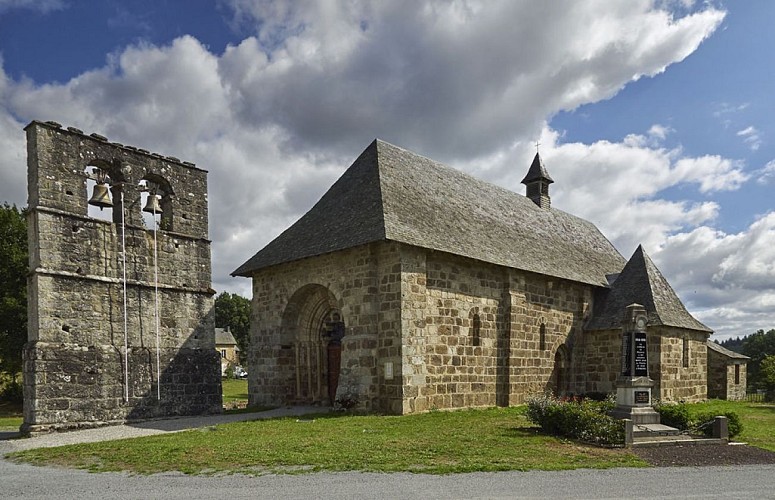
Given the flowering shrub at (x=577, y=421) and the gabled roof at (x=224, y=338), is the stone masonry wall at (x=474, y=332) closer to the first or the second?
the flowering shrub at (x=577, y=421)

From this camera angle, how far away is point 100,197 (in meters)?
17.0

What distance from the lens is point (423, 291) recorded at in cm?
1762

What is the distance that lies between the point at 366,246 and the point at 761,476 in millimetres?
11324

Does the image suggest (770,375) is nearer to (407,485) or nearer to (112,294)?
(407,485)

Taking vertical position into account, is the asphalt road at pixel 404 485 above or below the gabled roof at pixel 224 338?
above

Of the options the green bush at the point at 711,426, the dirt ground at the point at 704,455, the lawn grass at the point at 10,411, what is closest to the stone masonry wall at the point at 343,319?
the dirt ground at the point at 704,455

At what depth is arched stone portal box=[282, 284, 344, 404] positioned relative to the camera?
67.7ft

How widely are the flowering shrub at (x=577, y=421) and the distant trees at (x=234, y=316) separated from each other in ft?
245

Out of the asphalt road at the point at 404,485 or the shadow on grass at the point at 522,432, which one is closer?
the asphalt road at the point at 404,485

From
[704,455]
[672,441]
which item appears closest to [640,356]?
[672,441]

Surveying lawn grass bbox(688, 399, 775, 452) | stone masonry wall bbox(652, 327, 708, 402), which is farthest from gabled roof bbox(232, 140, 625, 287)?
lawn grass bbox(688, 399, 775, 452)

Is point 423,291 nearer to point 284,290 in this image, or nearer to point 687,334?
point 284,290

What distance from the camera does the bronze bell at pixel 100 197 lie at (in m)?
16.9

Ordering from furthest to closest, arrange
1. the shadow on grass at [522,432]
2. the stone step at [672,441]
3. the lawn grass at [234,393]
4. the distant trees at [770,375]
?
the distant trees at [770,375], the lawn grass at [234,393], the shadow on grass at [522,432], the stone step at [672,441]
